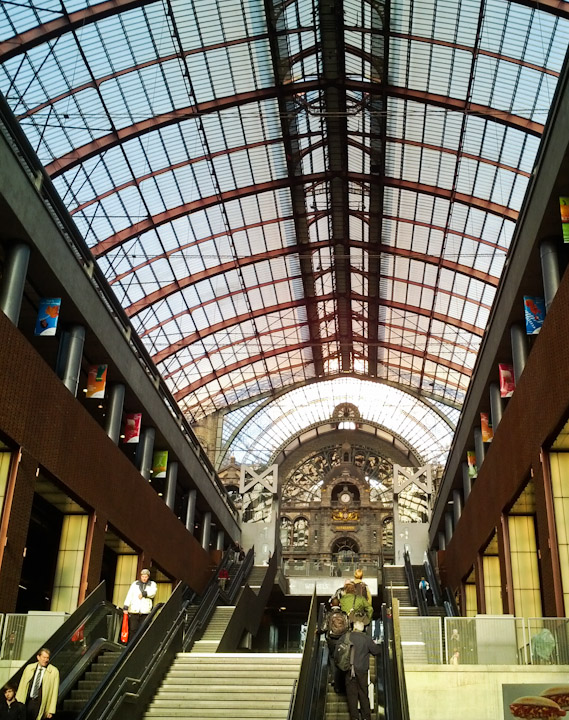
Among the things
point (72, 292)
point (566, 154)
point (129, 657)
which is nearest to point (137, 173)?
point (72, 292)

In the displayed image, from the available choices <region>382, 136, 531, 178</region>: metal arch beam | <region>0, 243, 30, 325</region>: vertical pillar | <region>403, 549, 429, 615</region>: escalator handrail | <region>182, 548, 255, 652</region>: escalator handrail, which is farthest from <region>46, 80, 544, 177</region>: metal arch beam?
<region>403, 549, 429, 615</region>: escalator handrail

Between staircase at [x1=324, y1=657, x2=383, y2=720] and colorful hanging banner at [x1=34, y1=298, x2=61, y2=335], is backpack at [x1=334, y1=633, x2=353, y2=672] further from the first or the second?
colorful hanging banner at [x1=34, y1=298, x2=61, y2=335]

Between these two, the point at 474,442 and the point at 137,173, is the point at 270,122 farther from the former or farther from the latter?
the point at 474,442

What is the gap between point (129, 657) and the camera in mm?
13320

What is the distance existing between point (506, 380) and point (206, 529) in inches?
945

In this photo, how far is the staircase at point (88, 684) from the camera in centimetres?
1318

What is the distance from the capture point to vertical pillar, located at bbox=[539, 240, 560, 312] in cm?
2012

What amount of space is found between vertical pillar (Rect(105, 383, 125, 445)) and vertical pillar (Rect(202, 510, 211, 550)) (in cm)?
1738

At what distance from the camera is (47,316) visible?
2231 cm

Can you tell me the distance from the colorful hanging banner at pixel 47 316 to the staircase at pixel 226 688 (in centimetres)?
982

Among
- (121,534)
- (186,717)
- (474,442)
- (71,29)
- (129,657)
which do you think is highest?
(71,29)

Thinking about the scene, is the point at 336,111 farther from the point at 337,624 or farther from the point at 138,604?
the point at 337,624

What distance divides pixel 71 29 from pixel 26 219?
11487 millimetres

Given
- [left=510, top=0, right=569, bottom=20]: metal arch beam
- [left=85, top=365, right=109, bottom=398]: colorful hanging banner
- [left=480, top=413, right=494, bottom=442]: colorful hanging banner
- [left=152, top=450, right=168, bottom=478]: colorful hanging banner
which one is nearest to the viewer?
[left=85, top=365, right=109, bottom=398]: colorful hanging banner
